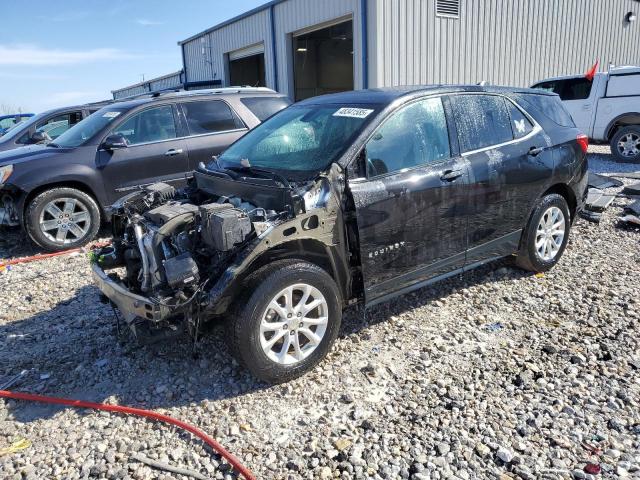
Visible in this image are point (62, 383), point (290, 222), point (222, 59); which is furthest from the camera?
point (222, 59)

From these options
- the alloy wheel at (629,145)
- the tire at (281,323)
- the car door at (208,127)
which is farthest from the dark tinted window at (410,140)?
the alloy wheel at (629,145)

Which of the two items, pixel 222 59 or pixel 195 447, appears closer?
pixel 195 447

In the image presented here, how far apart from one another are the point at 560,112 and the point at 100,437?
16.0 ft

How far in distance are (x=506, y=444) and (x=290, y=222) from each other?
5.67 ft

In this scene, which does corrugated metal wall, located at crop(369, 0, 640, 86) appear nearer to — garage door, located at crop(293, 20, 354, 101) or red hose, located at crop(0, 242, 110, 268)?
garage door, located at crop(293, 20, 354, 101)

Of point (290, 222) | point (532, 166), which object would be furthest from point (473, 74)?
point (290, 222)

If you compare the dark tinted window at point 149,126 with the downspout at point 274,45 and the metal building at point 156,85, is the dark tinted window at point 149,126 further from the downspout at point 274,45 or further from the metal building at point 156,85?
the metal building at point 156,85

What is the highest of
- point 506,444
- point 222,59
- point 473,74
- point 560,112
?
point 222,59

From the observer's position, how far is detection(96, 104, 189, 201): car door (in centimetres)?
622

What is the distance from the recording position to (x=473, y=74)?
1364cm

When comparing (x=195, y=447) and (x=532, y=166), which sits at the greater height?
(x=532, y=166)

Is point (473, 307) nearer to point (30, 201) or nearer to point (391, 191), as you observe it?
point (391, 191)

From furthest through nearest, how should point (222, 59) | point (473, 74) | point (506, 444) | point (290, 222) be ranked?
point (222, 59), point (473, 74), point (290, 222), point (506, 444)

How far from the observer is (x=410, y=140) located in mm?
3691
